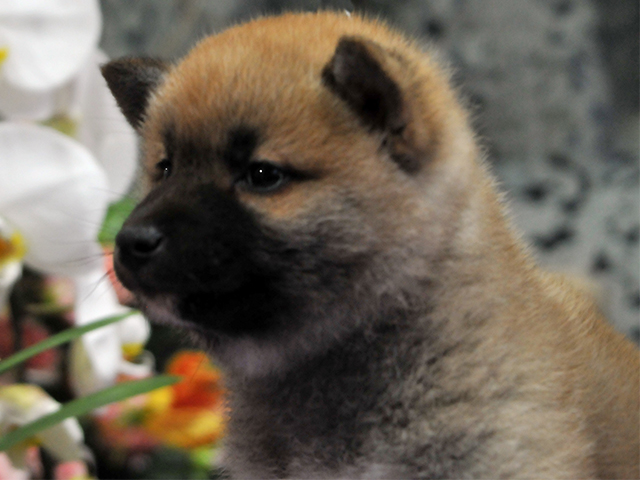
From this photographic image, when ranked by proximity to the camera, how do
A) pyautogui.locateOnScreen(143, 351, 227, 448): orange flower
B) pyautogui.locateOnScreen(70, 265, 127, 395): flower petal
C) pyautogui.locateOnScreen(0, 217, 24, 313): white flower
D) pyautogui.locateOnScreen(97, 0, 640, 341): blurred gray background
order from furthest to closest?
pyautogui.locateOnScreen(97, 0, 640, 341): blurred gray background < pyautogui.locateOnScreen(143, 351, 227, 448): orange flower < pyautogui.locateOnScreen(70, 265, 127, 395): flower petal < pyautogui.locateOnScreen(0, 217, 24, 313): white flower

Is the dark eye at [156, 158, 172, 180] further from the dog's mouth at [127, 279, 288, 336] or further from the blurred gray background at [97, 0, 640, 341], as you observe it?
the blurred gray background at [97, 0, 640, 341]

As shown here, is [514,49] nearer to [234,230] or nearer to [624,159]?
[624,159]

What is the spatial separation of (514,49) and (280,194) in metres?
0.83

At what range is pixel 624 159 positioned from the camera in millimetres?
1290

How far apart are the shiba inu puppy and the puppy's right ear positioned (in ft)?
0.39

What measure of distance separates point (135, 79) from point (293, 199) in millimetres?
256

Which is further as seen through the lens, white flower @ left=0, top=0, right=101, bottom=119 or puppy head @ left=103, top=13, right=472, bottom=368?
white flower @ left=0, top=0, right=101, bottom=119

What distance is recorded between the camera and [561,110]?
1276 millimetres

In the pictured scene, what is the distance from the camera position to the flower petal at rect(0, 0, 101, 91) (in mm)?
908

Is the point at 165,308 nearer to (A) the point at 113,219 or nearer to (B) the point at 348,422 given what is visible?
(B) the point at 348,422

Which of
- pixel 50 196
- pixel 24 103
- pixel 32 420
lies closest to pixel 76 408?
pixel 32 420

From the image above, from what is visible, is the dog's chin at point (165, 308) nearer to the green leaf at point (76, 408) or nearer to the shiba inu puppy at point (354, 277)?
the shiba inu puppy at point (354, 277)

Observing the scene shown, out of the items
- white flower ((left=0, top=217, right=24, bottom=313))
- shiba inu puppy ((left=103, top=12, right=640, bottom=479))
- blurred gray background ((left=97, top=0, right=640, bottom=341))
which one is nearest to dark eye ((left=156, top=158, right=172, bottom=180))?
shiba inu puppy ((left=103, top=12, right=640, bottom=479))

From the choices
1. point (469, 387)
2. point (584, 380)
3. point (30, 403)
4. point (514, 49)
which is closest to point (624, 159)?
point (514, 49)
